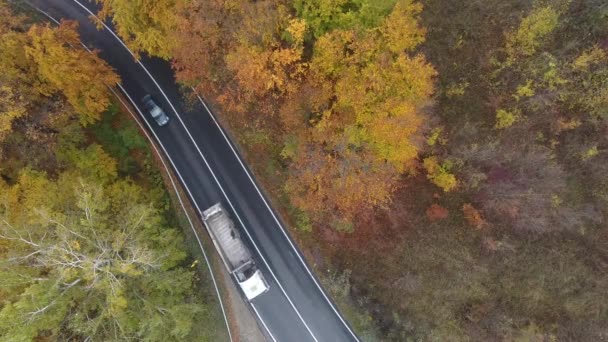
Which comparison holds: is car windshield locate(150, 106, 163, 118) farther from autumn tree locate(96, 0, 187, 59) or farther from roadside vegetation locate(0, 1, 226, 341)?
autumn tree locate(96, 0, 187, 59)

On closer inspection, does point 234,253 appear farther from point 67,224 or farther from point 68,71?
point 68,71

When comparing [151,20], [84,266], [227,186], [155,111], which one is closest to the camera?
[84,266]

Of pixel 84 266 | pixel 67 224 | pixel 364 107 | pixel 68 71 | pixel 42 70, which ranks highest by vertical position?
pixel 42 70

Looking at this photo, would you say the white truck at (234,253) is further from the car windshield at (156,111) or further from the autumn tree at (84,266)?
the car windshield at (156,111)

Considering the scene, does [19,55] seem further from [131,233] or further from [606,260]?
[606,260]

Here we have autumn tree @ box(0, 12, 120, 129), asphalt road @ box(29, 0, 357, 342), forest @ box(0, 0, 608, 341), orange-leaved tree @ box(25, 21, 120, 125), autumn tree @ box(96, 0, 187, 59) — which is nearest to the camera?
forest @ box(0, 0, 608, 341)

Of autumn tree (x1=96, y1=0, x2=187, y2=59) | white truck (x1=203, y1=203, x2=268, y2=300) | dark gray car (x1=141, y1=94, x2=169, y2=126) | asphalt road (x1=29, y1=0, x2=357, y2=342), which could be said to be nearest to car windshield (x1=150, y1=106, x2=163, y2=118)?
dark gray car (x1=141, y1=94, x2=169, y2=126)

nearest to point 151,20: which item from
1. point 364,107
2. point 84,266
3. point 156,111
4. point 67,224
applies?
point 156,111
